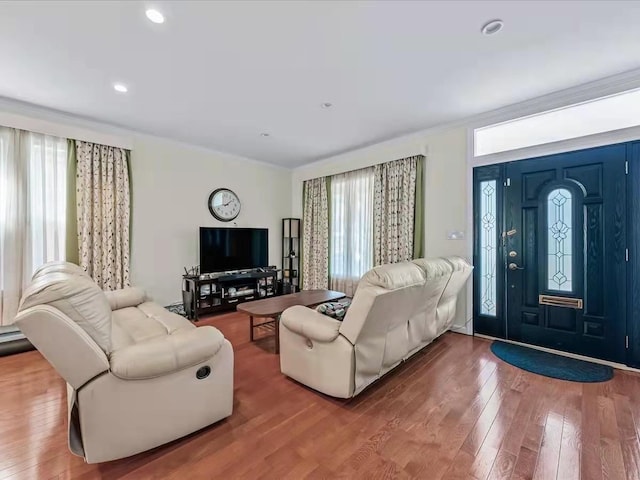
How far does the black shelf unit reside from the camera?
18.8 ft

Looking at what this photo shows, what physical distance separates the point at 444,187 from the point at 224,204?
349 centimetres

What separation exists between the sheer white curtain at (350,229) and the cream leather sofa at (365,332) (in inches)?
84.4

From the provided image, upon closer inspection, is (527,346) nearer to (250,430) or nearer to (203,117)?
(250,430)

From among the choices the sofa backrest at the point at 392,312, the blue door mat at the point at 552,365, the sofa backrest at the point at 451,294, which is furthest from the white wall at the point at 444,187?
the sofa backrest at the point at 392,312

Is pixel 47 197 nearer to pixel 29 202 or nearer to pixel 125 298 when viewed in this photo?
pixel 29 202

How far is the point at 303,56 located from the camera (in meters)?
2.29

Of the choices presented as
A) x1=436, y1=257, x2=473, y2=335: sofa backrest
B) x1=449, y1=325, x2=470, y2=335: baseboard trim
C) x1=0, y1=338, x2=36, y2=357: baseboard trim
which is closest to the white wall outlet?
x1=436, y1=257, x2=473, y2=335: sofa backrest

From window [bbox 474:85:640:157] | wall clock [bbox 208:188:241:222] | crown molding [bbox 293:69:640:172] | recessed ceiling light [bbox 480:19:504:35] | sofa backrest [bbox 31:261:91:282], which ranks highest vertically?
recessed ceiling light [bbox 480:19:504:35]

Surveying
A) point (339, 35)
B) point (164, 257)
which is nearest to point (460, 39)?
point (339, 35)

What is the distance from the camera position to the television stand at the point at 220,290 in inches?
161

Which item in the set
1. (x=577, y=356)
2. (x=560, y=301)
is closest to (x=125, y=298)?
(x=560, y=301)

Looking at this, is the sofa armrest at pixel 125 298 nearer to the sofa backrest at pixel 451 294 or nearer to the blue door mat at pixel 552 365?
the sofa backrest at pixel 451 294

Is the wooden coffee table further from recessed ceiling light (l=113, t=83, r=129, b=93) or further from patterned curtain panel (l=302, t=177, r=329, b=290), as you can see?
recessed ceiling light (l=113, t=83, r=129, b=93)

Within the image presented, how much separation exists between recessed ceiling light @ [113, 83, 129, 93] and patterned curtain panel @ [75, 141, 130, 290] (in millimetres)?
1161
